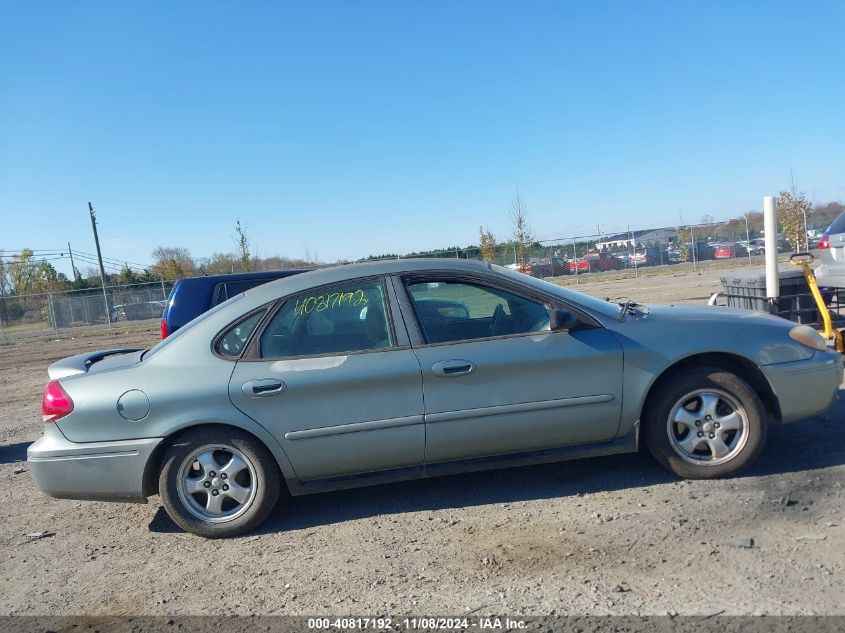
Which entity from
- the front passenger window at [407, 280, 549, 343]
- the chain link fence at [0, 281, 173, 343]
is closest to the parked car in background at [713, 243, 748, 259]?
the chain link fence at [0, 281, 173, 343]

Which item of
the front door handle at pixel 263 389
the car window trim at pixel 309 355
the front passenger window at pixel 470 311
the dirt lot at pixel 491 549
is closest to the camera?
the dirt lot at pixel 491 549

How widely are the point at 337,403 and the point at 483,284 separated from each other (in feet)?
4.04

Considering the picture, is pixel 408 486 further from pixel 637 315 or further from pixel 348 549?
→ pixel 637 315

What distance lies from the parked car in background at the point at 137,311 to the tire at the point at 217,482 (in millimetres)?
28895

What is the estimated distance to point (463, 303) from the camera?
177 inches

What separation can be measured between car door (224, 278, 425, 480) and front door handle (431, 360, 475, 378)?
0.40ft

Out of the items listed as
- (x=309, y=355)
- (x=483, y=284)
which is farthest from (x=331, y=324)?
(x=483, y=284)

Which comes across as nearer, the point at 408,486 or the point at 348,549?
the point at 348,549

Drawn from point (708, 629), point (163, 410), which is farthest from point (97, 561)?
point (708, 629)

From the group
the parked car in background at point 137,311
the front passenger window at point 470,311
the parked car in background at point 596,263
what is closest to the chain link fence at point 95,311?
the parked car in background at point 137,311

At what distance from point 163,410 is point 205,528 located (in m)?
0.77

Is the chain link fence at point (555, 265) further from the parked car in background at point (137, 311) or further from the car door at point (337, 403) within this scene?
the car door at point (337, 403)

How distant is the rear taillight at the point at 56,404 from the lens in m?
4.18

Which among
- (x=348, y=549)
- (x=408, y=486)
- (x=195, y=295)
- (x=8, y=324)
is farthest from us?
(x=8, y=324)
